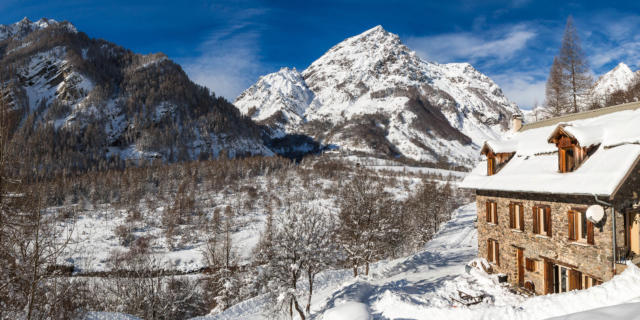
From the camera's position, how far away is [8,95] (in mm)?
9383

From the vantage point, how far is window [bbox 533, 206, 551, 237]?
18797mm

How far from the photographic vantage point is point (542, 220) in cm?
1928

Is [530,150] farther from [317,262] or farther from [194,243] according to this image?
[194,243]

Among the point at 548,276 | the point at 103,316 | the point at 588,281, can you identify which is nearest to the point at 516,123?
the point at 548,276

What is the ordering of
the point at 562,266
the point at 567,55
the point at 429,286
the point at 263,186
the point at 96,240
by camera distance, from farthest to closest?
the point at 263,186 < the point at 96,240 < the point at 567,55 < the point at 429,286 < the point at 562,266

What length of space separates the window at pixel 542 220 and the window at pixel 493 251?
4.71 metres

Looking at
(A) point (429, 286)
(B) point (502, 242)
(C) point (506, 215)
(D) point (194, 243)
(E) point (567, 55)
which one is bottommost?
(D) point (194, 243)

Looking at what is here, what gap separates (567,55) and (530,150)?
2443 centimetres

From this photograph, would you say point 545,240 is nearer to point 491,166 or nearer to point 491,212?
point 491,212

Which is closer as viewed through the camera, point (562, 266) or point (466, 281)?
point (562, 266)

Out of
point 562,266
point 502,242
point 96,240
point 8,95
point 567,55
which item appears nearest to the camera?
point 8,95

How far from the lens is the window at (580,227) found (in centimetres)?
1628

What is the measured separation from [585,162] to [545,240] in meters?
4.93

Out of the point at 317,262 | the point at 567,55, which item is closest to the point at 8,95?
the point at 317,262
